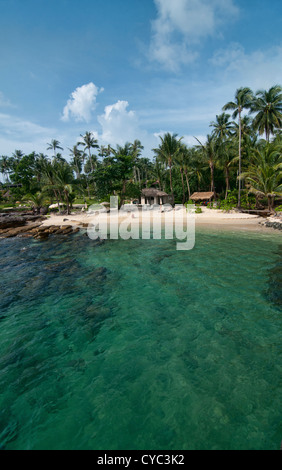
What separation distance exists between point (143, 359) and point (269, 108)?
41.8 m

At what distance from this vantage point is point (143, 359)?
5.20 m

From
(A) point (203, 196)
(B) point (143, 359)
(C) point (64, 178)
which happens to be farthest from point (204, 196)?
(B) point (143, 359)

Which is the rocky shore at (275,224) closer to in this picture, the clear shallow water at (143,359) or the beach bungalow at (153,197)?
the clear shallow water at (143,359)

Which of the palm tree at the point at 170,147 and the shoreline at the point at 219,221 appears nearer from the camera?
the shoreline at the point at 219,221

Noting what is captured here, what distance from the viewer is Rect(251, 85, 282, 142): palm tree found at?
33.4m

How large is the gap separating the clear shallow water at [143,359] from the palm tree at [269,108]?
33.5 meters

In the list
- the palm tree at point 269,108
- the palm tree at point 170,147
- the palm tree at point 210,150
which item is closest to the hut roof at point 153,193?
the palm tree at point 170,147

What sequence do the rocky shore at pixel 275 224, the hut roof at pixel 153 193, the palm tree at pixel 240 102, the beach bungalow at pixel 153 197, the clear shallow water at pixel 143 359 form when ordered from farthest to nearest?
the beach bungalow at pixel 153 197
the hut roof at pixel 153 193
the palm tree at pixel 240 102
the rocky shore at pixel 275 224
the clear shallow water at pixel 143 359

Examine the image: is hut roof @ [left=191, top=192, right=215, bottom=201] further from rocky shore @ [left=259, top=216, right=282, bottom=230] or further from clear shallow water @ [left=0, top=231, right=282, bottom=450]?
clear shallow water @ [left=0, top=231, right=282, bottom=450]

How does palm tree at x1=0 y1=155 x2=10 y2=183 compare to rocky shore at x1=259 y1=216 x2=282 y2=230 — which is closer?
rocky shore at x1=259 y1=216 x2=282 y2=230

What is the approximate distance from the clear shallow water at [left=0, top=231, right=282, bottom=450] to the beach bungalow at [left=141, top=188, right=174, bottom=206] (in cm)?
3178

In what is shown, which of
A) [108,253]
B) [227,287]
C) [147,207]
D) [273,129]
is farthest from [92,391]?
[273,129]

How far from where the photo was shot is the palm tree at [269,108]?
109ft

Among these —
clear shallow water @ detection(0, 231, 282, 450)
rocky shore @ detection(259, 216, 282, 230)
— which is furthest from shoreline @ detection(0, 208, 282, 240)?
clear shallow water @ detection(0, 231, 282, 450)
